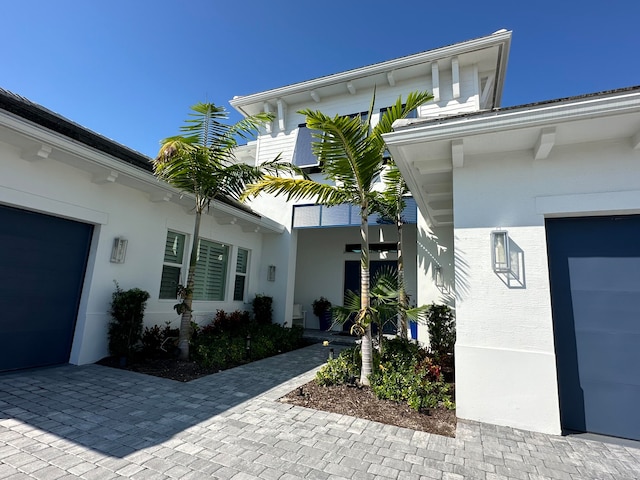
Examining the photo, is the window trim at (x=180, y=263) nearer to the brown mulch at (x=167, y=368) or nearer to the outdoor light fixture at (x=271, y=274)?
the brown mulch at (x=167, y=368)

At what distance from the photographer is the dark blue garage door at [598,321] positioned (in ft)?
12.1

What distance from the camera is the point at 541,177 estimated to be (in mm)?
4191

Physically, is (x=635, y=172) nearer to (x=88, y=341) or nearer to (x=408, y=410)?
(x=408, y=410)

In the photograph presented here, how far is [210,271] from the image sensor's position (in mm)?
9312

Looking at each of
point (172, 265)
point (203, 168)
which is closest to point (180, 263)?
point (172, 265)

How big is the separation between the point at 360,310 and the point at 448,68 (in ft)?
29.7

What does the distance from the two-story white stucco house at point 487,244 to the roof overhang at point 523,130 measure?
2 cm

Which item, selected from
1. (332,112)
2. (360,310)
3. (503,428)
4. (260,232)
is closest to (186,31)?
(332,112)

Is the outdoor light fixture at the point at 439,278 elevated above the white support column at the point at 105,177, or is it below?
below

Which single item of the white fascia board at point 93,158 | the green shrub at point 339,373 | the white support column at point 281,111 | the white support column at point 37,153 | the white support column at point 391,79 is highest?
the white support column at point 391,79

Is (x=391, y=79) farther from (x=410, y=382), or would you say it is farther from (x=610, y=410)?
(x=610, y=410)

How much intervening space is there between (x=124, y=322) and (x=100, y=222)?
2.03m

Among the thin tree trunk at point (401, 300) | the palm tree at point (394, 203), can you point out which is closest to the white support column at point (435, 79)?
the palm tree at point (394, 203)

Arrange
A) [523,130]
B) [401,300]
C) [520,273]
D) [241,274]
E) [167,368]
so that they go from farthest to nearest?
[241,274], [167,368], [401,300], [520,273], [523,130]
